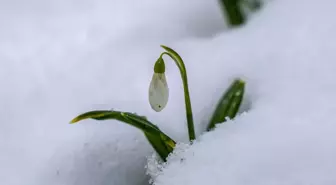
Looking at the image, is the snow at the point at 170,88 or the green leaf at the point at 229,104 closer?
the snow at the point at 170,88

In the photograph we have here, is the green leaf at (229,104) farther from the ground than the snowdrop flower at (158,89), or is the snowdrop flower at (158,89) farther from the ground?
the snowdrop flower at (158,89)

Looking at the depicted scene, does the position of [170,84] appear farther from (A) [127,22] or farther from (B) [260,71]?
(A) [127,22]

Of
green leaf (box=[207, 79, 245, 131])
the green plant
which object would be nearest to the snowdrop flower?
the green plant

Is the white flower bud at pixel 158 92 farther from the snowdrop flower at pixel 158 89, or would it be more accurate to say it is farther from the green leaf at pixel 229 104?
the green leaf at pixel 229 104

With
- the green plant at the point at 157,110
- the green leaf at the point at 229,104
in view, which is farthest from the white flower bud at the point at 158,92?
the green leaf at the point at 229,104

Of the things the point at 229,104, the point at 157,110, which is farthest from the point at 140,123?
the point at 229,104
